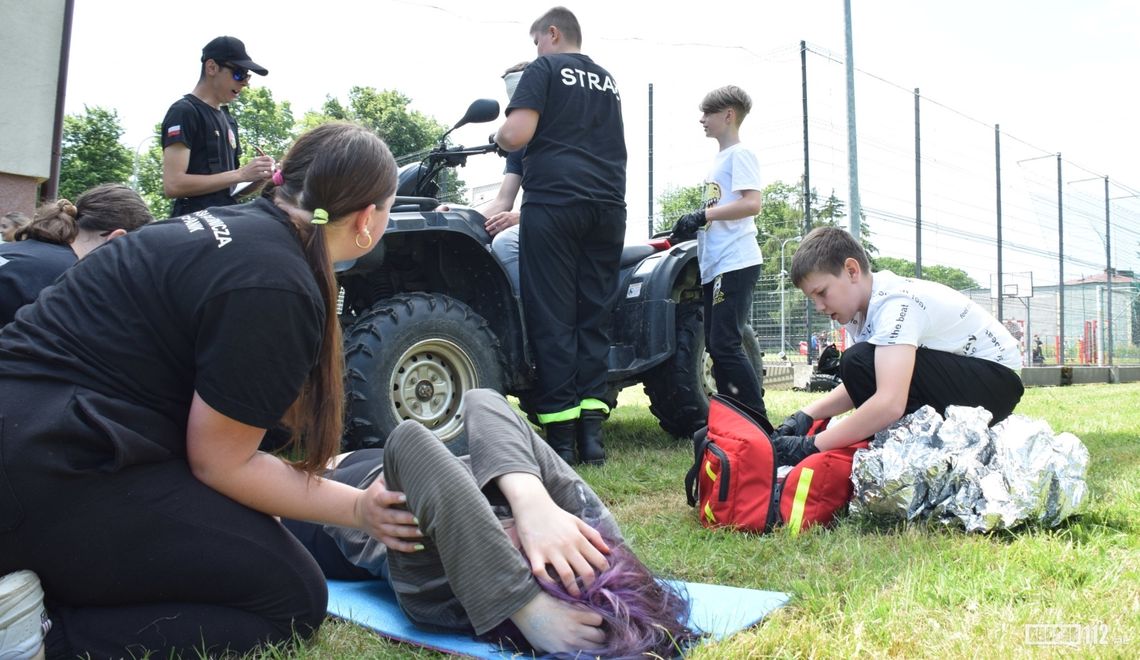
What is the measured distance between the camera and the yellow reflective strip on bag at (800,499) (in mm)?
3051

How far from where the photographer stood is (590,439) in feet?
15.4

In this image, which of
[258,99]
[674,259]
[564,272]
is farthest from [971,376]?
[258,99]

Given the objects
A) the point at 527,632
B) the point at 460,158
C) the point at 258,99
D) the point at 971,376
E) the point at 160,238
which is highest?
the point at 258,99

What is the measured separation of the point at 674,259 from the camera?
555cm

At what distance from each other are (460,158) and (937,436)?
3.08m

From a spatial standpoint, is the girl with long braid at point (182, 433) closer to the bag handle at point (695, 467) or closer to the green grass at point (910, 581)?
the green grass at point (910, 581)

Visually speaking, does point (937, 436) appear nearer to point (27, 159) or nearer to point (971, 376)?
point (971, 376)

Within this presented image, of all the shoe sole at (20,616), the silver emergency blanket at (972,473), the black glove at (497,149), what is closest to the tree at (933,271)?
the black glove at (497,149)

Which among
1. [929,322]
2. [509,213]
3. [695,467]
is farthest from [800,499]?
[509,213]

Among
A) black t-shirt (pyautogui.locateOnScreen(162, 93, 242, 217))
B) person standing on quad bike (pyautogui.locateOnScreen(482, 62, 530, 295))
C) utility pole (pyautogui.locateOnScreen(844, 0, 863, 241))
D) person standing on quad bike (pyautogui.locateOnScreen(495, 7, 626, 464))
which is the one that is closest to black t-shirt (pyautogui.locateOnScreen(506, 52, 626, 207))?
person standing on quad bike (pyautogui.locateOnScreen(495, 7, 626, 464))

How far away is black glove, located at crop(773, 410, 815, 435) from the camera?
3789 millimetres

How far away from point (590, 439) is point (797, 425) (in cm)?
127

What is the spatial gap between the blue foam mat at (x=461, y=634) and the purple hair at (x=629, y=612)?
0.22ft

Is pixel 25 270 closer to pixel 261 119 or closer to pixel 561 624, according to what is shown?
pixel 561 624
